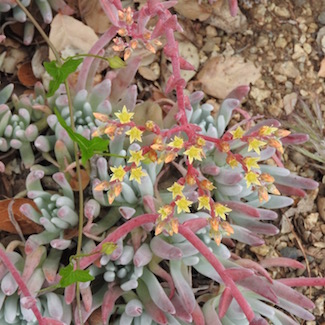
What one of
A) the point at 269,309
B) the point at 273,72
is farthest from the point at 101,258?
the point at 273,72

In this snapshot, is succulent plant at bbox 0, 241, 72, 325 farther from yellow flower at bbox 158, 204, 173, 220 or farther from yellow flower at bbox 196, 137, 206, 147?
yellow flower at bbox 196, 137, 206, 147

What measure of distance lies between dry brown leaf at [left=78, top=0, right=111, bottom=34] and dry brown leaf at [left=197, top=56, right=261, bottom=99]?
36 centimetres

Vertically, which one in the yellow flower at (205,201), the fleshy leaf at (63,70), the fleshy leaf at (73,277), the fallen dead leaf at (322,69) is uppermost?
the fleshy leaf at (63,70)

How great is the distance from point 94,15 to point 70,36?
0.42 ft

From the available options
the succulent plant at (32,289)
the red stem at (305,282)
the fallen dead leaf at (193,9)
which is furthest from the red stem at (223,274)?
the fallen dead leaf at (193,9)

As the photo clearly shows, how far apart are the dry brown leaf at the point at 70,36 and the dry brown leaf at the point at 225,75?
401 mm

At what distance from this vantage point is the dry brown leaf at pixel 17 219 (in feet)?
4.97

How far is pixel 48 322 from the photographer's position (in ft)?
4.04

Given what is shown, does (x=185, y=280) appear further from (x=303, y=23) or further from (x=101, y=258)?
(x=303, y=23)

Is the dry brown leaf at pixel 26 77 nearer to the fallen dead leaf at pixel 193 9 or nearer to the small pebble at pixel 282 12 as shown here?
the fallen dead leaf at pixel 193 9

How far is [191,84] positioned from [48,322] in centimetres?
98

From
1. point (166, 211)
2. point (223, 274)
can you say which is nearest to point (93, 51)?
point (166, 211)

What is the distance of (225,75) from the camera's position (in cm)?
191

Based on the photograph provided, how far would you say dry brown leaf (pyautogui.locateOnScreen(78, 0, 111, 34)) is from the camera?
1818mm
